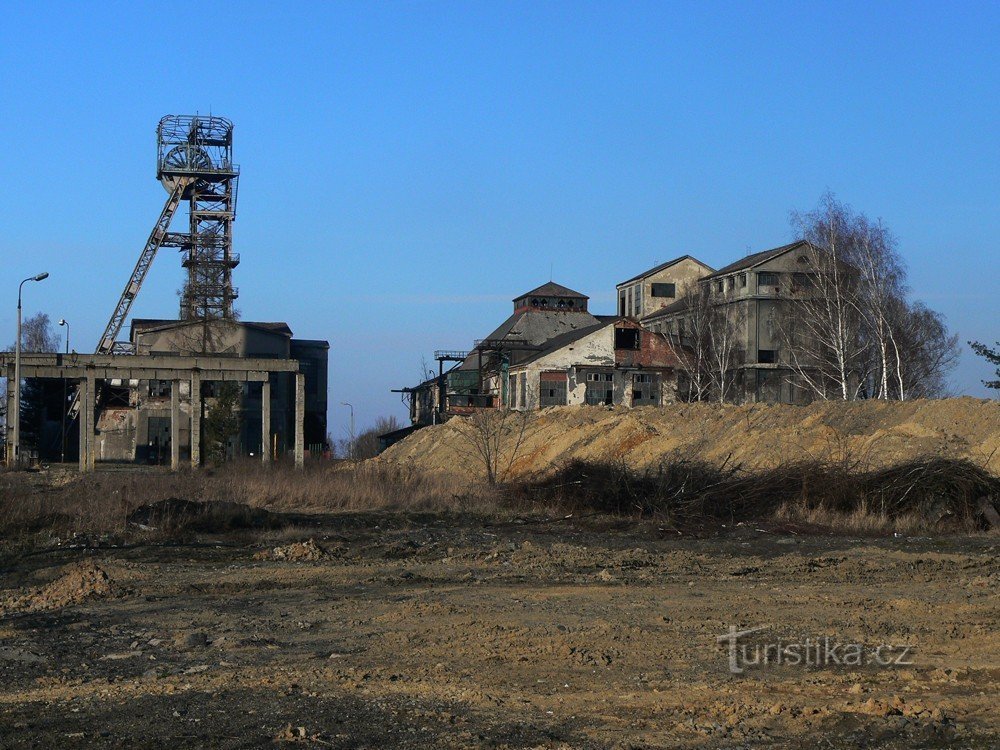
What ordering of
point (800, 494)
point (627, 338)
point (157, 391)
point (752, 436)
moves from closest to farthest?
point (800, 494)
point (752, 436)
point (157, 391)
point (627, 338)

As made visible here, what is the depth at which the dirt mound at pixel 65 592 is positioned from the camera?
1105 centimetres

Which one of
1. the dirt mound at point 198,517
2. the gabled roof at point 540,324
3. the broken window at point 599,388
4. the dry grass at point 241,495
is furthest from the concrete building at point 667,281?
the dirt mound at point 198,517

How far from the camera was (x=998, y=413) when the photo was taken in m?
24.8

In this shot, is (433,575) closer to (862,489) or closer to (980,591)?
(980,591)

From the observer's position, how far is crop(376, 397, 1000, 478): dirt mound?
917 inches

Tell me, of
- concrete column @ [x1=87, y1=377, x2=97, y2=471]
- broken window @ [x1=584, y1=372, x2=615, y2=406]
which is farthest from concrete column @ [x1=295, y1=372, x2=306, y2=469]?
broken window @ [x1=584, y1=372, x2=615, y2=406]

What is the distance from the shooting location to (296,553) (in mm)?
15031

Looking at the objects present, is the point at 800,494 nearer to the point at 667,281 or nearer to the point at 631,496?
the point at 631,496

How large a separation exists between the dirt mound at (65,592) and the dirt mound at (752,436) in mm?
13146

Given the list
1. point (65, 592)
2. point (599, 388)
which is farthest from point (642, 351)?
point (65, 592)

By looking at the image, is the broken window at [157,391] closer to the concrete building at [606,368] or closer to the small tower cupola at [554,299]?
the concrete building at [606,368]

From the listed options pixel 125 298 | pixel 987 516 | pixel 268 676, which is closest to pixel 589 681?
pixel 268 676

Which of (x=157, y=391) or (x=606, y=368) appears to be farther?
(x=606, y=368)

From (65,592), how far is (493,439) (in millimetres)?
28555
